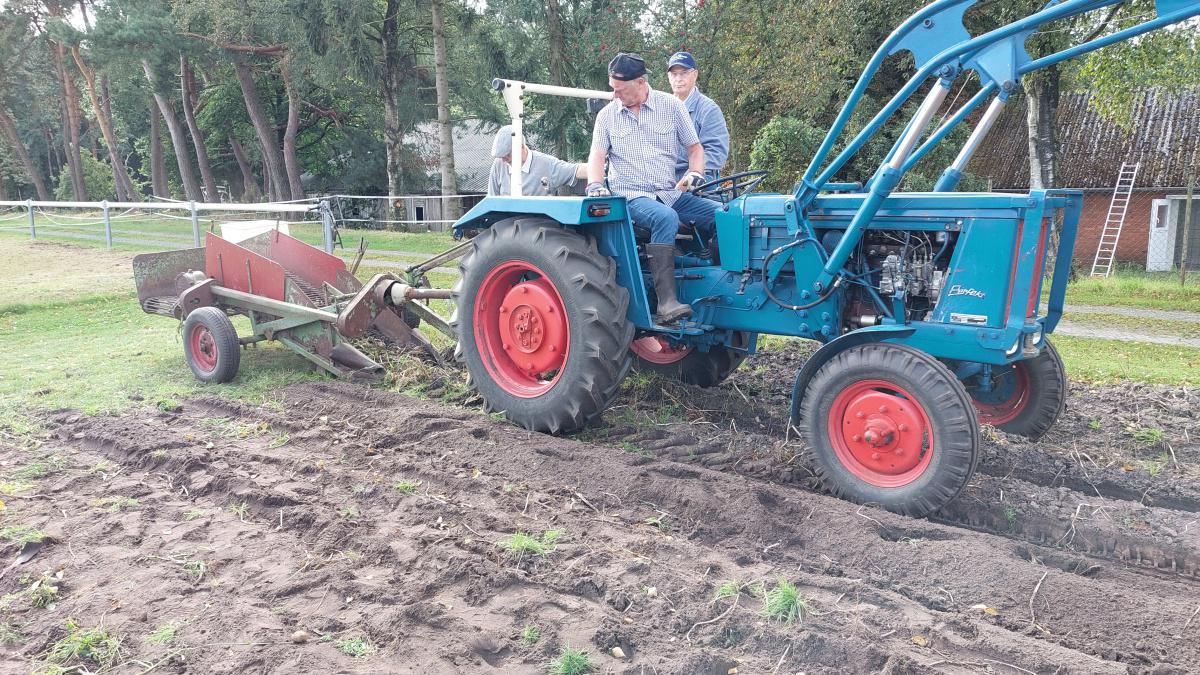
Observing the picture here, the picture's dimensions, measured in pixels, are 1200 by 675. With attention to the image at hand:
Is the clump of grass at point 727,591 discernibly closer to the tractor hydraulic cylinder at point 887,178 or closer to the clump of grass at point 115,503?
the tractor hydraulic cylinder at point 887,178

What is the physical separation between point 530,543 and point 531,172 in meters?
4.04

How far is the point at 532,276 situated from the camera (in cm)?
571

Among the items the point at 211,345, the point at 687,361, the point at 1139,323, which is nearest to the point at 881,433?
the point at 687,361

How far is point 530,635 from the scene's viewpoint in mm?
3039

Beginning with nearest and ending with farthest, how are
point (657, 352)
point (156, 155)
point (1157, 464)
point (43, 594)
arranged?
point (43, 594) → point (1157, 464) → point (657, 352) → point (156, 155)

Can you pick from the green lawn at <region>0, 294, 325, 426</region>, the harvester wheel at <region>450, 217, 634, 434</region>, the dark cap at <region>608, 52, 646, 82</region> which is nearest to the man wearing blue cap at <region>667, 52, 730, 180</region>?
the dark cap at <region>608, 52, 646, 82</region>

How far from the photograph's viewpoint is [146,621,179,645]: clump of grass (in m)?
3.03

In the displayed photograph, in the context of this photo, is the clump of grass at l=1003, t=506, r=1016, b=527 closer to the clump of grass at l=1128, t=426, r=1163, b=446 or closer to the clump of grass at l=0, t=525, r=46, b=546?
the clump of grass at l=1128, t=426, r=1163, b=446

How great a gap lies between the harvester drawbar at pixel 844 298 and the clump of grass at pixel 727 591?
117 centimetres

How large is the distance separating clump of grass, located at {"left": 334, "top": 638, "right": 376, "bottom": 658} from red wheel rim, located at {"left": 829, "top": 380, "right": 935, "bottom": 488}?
95.5 inches

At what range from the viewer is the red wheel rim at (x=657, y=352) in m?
6.17

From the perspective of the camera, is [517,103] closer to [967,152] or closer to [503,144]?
[503,144]

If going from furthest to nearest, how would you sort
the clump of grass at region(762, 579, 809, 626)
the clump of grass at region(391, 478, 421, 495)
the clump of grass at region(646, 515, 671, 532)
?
the clump of grass at region(391, 478, 421, 495)
the clump of grass at region(646, 515, 671, 532)
the clump of grass at region(762, 579, 809, 626)

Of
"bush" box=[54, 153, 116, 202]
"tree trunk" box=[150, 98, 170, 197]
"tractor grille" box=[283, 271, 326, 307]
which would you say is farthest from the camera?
"bush" box=[54, 153, 116, 202]
